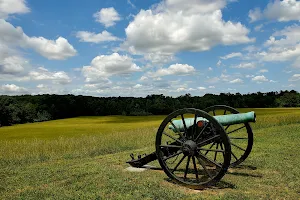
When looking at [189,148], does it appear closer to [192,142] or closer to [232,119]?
[192,142]

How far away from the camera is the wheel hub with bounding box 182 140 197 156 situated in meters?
7.59

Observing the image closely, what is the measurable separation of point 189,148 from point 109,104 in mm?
74226

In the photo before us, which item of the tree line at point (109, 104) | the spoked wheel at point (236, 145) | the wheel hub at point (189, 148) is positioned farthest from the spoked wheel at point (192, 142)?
the tree line at point (109, 104)

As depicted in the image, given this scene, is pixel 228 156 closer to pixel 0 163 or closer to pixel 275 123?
pixel 0 163

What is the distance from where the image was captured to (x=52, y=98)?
7912 centimetres

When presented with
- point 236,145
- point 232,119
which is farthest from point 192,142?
point 236,145

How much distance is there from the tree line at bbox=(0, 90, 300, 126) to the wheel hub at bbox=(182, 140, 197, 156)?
5881cm

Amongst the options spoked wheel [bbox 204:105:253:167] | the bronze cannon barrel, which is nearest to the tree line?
spoked wheel [bbox 204:105:253:167]

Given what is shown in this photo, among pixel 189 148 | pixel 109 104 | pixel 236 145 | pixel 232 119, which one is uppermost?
pixel 109 104

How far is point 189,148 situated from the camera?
7629 mm

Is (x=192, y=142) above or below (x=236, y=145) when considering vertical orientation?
above

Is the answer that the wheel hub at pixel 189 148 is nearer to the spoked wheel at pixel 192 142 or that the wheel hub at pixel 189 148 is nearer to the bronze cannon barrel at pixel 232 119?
the spoked wheel at pixel 192 142

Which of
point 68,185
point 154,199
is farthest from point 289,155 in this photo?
point 68,185

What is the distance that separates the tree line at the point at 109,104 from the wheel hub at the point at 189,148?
58.8 meters
